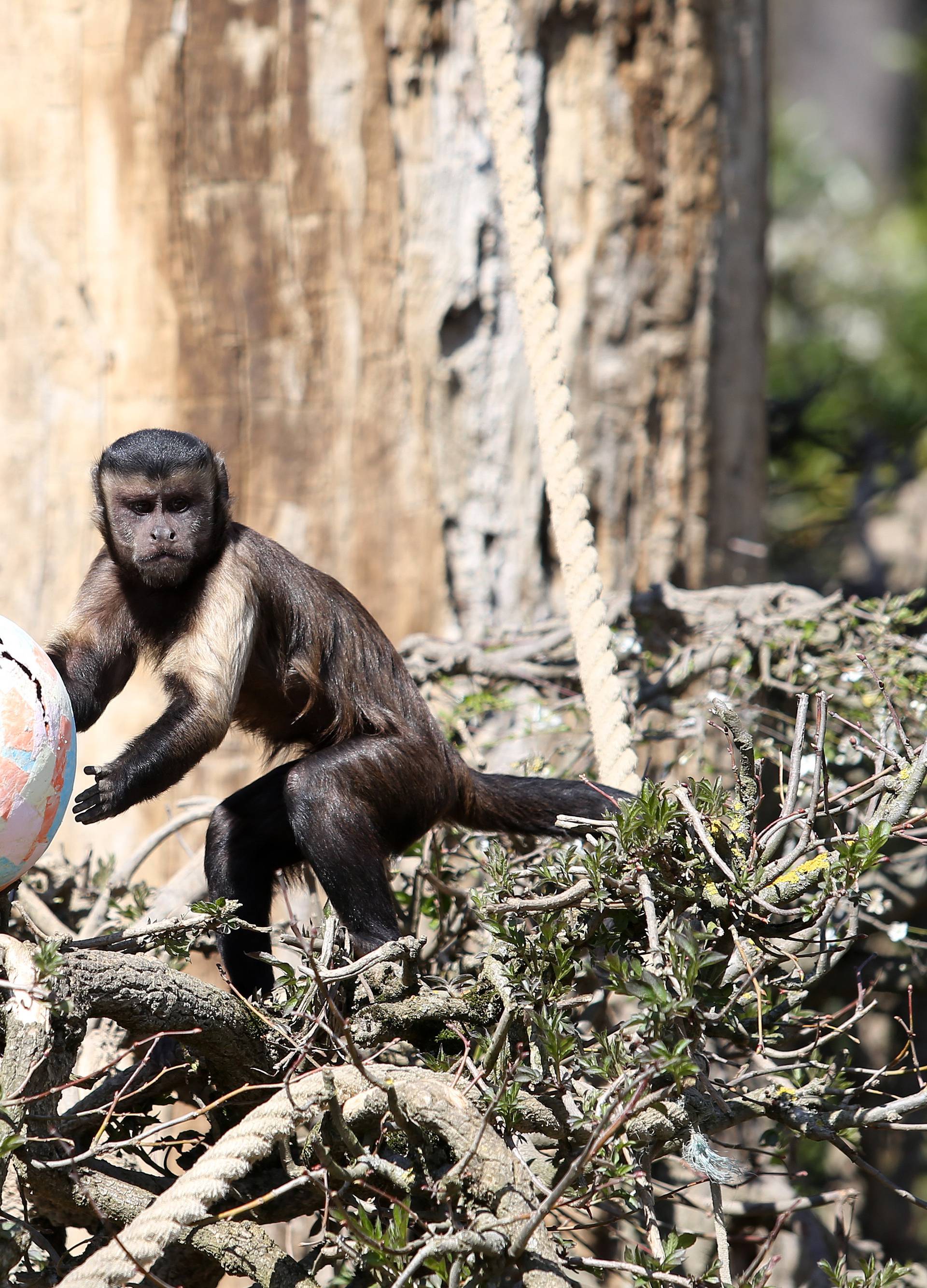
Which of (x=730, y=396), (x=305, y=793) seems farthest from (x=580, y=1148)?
(x=730, y=396)

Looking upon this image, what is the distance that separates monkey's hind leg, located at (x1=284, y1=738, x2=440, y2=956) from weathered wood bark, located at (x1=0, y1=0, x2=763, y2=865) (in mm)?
1793

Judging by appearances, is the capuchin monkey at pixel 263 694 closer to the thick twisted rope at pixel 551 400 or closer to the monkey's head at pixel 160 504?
the monkey's head at pixel 160 504

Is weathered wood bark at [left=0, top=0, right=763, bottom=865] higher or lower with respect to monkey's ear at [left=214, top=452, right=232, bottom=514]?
higher

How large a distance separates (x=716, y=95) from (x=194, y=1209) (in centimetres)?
499

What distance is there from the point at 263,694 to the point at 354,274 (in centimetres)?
211

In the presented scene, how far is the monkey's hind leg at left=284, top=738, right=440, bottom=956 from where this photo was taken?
322cm

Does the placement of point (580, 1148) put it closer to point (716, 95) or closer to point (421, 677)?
point (421, 677)

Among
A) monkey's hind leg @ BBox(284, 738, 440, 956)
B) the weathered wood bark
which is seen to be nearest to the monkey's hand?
monkey's hind leg @ BBox(284, 738, 440, 956)

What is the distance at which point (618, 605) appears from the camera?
15.2ft

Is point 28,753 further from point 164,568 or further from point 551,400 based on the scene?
point 551,400

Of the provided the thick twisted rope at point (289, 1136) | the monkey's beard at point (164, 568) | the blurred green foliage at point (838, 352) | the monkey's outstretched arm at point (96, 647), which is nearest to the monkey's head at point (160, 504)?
the monkey's beard at point (164, 568)

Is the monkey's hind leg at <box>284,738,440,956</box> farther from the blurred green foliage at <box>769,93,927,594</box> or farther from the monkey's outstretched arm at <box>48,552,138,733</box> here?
the blurred green foliage at <box>769,93,927,594</box>

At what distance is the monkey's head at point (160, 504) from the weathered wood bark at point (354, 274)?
1.54 meters

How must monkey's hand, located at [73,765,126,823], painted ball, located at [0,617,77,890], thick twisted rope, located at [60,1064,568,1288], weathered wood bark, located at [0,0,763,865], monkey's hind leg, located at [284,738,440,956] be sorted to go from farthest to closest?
weathered wood bark, located at [0,0,763,865], monkey's hind leg, located at [284,738,440,956], monkey's hand, located at [73,765,126,823], painted ball, located at [0,617,77,890], thick twisted rope, located at [60,1064,568,1288]
